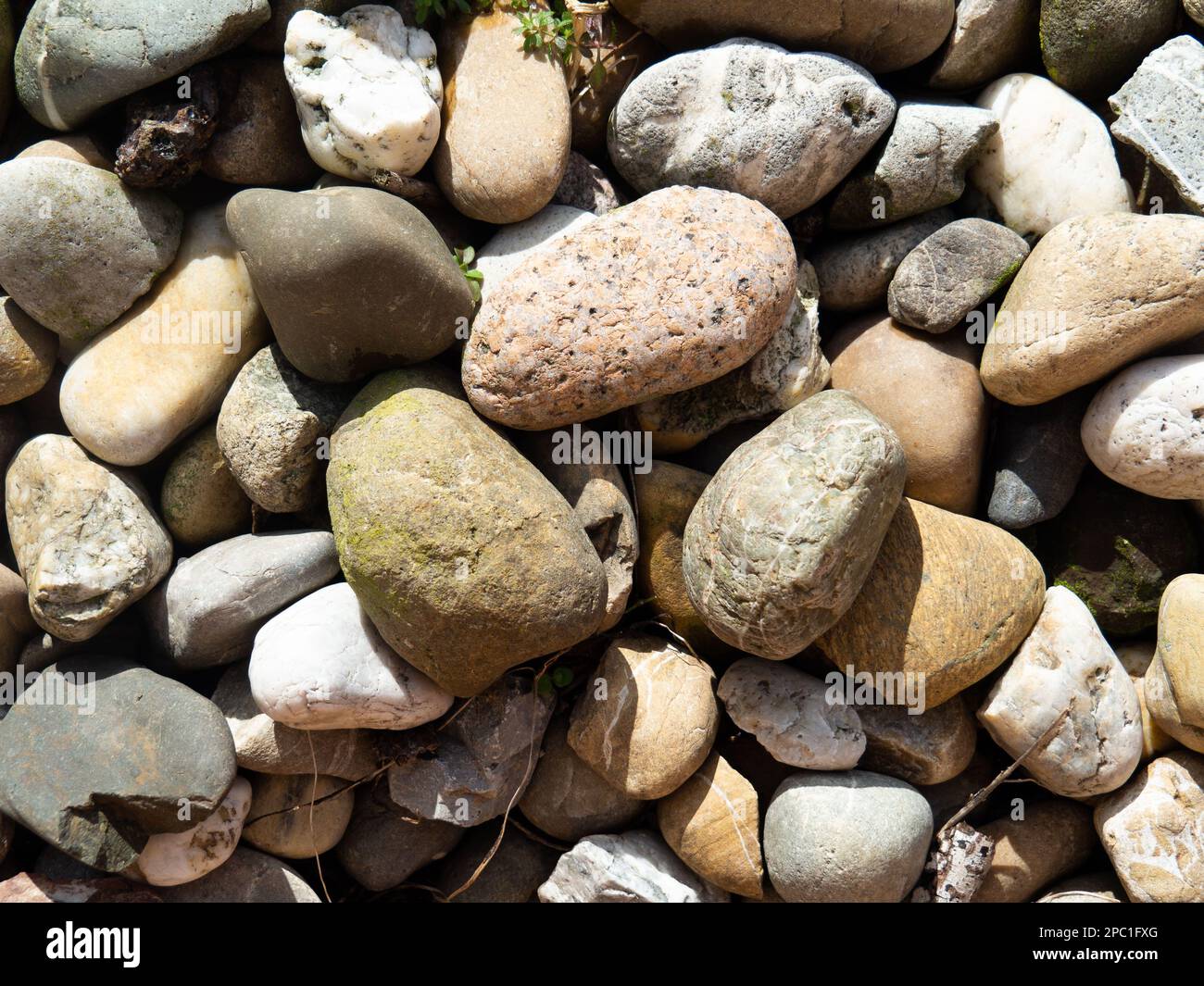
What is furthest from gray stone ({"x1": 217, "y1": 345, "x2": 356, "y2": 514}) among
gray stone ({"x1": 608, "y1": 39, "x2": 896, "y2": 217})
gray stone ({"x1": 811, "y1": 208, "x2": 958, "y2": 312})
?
gray stone ({"x1": 811, "y1": 208, "x2": 958, "y2": 312})

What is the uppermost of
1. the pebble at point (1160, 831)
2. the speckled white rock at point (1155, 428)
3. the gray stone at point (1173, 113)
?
the gray stone at point (1173, 113)

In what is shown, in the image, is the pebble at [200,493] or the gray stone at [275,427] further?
the pebble at [200,493]

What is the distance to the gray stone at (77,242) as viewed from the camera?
3.58 m

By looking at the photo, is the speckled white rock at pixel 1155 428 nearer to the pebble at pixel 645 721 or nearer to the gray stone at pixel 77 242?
the pebble at pixel 645 721

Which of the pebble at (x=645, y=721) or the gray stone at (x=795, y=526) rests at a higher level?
the gray stone at (x=795, y=526)

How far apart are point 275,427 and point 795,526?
6.18 ft

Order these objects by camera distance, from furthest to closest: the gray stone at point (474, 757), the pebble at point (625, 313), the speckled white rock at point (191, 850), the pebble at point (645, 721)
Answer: the gray stone at point (474, 757)
the pebble at point (645, 721)
the speckled white rock at point (191, 850)
the pebble at point (625, 313)

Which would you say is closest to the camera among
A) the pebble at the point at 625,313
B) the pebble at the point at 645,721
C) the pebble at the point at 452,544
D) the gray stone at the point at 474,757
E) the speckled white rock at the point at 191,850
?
the pebble at the point at 452,544

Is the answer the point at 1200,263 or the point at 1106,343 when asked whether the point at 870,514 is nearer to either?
the point at 1106,343

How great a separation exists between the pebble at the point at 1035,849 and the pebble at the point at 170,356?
3514 millimetres

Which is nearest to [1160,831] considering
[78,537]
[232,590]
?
[232,590]

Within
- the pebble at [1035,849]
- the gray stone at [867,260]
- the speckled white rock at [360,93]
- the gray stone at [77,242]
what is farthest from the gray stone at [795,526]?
the gray stone at [77,242]

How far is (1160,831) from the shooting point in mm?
3811

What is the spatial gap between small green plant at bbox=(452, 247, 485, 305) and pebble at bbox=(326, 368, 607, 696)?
490mm
